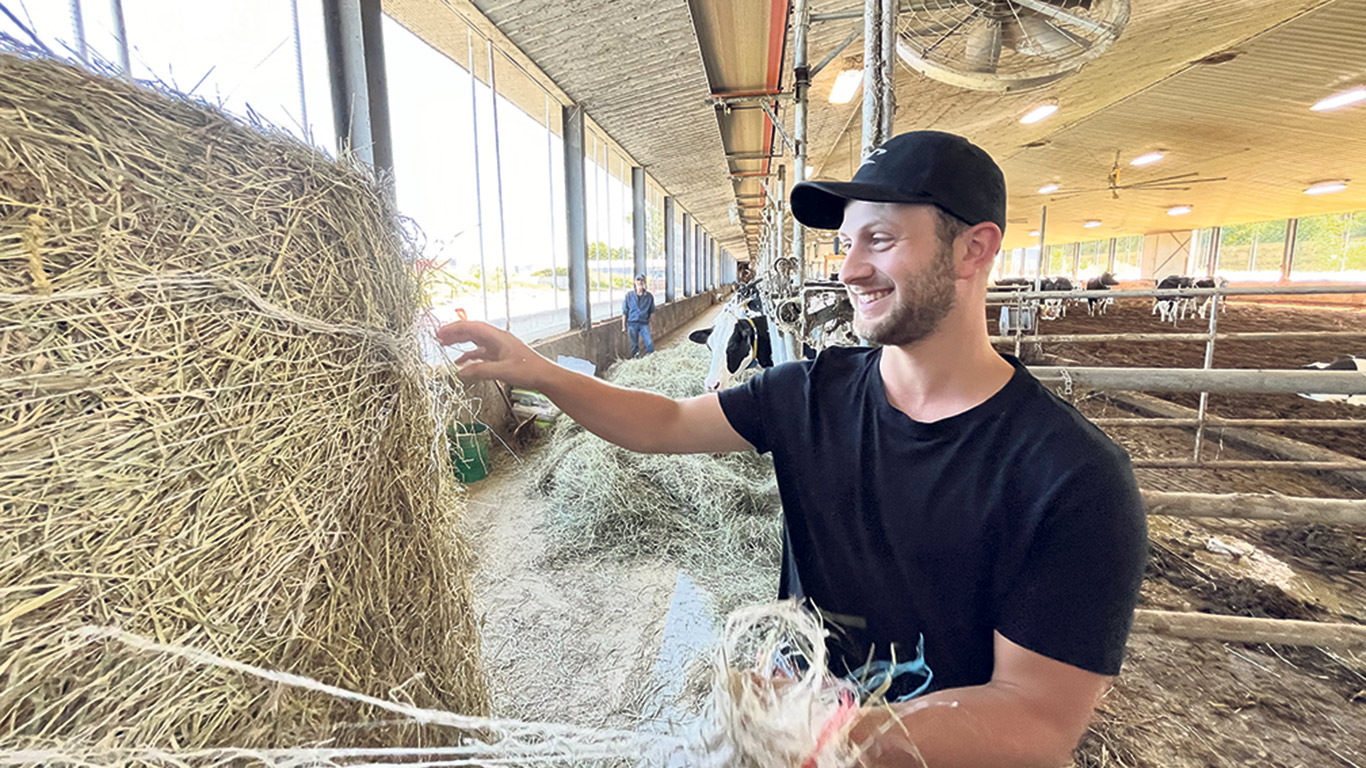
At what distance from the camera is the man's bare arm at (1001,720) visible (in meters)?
0.74

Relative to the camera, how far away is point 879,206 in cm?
116

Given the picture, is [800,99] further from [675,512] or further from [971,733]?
[971,733]

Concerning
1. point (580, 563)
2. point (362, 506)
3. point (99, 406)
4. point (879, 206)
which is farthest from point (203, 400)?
point (580, 563)

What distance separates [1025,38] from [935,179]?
11.4ft

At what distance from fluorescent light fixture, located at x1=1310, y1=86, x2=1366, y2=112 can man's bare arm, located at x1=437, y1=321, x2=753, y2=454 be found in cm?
1329

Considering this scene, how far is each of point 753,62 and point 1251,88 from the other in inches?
348

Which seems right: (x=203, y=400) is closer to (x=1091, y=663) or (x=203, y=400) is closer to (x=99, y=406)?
(x=99, y=406)

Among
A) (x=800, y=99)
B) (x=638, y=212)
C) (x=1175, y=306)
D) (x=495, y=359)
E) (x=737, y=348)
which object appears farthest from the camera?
(x=1175, y=306)

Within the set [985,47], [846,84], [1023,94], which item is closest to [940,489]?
[985,47]

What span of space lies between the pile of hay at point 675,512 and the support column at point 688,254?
17.8 m

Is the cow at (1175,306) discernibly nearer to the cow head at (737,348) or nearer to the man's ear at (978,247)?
the cow head at (737,348)

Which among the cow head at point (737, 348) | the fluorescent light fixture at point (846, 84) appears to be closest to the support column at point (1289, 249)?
the fluorescent light fixture at point (846, 84)

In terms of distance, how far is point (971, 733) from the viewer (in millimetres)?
806

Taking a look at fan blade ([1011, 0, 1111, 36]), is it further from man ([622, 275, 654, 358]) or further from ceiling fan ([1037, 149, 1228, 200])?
ceiling fan ([1037, 149, 1228, 200])
